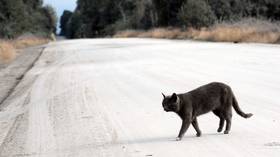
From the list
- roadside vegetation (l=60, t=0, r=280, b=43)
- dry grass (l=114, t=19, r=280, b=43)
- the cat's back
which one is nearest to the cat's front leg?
the cat's back

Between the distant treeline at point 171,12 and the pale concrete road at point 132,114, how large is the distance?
1044 inches

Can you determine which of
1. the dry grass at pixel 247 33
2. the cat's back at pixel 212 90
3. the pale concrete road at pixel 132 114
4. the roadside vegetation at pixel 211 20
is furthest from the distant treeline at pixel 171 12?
the cat's back at pixel 212 90

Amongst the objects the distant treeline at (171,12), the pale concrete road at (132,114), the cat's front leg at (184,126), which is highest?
the cat's front leg at (184,126)

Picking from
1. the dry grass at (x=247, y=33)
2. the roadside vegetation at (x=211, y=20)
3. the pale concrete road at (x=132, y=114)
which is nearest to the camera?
the pale concrete road at (x=132, y=114)

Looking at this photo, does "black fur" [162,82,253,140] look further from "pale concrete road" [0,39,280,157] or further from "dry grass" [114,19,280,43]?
"dry grass" [114,19,280,43]

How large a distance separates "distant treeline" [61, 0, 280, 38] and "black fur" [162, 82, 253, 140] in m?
34.8

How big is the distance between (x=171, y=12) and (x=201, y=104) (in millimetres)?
56306

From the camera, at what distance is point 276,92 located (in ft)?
39.0

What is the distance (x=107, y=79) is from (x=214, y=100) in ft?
30.0

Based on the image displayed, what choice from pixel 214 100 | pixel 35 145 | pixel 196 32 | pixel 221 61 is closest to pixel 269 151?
pixel 214 100

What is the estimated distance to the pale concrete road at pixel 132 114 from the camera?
8096 mm

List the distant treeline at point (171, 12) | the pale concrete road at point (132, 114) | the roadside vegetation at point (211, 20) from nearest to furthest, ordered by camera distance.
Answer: the pale concrete road at point (132, 114) → the roadside vegetation at point (211, 20) → the distant treeline at point (171, 12)

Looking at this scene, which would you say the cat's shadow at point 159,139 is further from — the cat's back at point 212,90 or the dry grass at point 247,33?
the dry grass at point 247,33

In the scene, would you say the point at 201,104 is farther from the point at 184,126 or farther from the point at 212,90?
the point at 184,126
